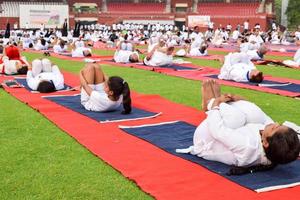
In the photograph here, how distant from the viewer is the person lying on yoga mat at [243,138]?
3.71m

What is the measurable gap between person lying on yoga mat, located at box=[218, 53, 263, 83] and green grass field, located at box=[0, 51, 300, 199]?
2.22 m

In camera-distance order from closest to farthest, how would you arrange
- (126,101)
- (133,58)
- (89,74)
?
(126,101) → (89,74) → (133,58)

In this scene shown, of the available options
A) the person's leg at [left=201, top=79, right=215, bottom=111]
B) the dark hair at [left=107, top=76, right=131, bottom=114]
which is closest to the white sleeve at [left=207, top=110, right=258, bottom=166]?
the person's leg at [left=201, top=79, right=215, bottom=111]

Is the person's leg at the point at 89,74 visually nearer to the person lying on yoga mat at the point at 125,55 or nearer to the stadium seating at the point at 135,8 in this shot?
the person lying on yoga mat at the point at 125,55

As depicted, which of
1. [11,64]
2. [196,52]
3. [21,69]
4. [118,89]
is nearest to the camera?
[118,89]

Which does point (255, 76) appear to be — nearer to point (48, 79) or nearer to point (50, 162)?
point (48, 79)

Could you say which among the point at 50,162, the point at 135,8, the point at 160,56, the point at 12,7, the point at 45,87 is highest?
the point at 135,8

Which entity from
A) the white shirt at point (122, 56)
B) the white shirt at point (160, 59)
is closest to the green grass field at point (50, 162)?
the white shirt at point (160, 59)

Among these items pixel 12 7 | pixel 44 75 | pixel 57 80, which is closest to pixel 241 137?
pixel 57 80

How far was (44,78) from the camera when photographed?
29.3 feet

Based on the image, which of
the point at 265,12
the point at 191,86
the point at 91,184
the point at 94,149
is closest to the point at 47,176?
the point at 91,184

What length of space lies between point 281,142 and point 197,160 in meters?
1.09

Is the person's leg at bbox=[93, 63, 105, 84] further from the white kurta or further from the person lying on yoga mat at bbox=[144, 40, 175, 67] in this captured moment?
the person lying on yoga mat at bbox=[144, 40, 175, 67]

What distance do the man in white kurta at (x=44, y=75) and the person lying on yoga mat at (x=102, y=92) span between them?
6.14 ft
